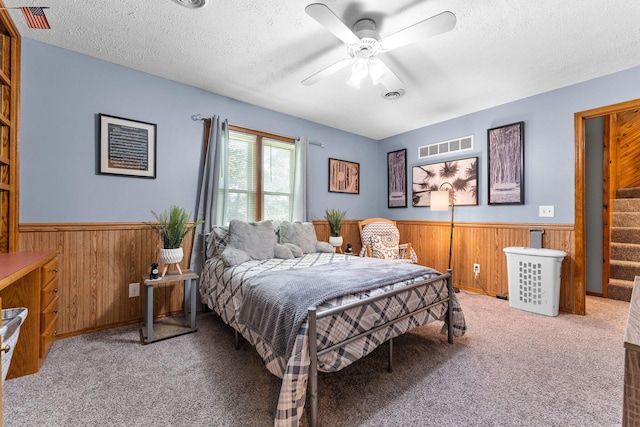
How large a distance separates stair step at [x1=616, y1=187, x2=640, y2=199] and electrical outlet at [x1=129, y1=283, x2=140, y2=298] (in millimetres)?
6568

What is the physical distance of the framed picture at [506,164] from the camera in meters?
3.43

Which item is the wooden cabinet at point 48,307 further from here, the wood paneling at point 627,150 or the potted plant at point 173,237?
the wood paneling at point 627,150

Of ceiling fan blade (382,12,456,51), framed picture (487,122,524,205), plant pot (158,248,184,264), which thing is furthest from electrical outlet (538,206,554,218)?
plant pot (158,248,184,264)

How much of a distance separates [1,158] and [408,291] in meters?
3.13

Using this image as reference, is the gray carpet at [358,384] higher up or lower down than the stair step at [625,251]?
lower down

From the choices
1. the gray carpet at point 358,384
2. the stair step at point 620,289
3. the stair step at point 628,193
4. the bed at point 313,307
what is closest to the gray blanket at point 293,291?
the bed at point 313,307

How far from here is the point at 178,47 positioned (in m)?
2.38

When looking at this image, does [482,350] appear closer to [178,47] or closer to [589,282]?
[589,282]

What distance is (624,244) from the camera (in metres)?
3.83

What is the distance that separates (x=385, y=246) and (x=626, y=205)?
139 inches

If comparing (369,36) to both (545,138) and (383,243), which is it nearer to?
(545,138)

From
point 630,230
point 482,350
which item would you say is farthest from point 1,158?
point 630,230

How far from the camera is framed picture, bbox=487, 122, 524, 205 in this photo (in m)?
3.43

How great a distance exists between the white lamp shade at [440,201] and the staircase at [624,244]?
234cm
